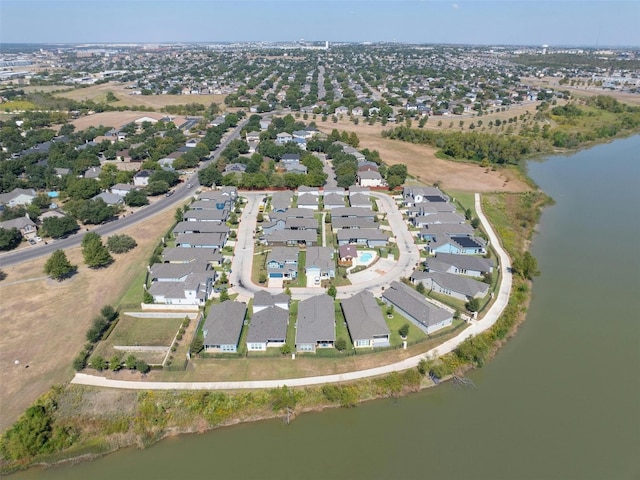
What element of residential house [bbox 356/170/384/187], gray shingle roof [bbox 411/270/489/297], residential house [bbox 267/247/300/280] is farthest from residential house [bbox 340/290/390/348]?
residential house [bbox 356/170/384/187]

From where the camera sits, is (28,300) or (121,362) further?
(28,300)

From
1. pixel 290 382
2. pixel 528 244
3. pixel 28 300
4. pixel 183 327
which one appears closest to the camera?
pixel 290 382

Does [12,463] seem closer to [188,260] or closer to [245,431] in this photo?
[245,431]

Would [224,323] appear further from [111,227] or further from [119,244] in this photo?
[111,227]

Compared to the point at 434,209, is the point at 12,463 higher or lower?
lower

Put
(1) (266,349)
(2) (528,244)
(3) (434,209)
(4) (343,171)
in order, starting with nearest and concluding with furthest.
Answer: (1) (266,349) → (2) (528,244) → (3) (434,209) → (4) (343,171)

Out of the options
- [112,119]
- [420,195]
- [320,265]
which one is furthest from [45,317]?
[112,119]

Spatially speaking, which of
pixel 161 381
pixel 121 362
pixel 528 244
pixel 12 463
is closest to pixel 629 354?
pixel 528 244
